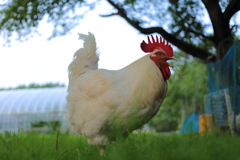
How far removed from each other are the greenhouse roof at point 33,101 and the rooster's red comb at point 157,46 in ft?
57.5

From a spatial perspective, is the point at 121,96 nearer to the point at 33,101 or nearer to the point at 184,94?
the point at 33,101

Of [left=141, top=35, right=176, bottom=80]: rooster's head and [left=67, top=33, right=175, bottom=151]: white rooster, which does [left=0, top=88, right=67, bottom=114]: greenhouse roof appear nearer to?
[left=67, top=33, right=175, bottom=151]: white rooster

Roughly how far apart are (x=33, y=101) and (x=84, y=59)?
1996 cm

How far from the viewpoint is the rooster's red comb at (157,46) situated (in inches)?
133

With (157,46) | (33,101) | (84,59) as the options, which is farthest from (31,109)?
(157,46)

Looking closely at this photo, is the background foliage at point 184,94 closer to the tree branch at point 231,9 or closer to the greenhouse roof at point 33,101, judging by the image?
the greenhouse roof at point 33,101

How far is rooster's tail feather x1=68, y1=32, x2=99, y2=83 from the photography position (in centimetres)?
419

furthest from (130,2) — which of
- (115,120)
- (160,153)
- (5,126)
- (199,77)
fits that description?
(5,126)

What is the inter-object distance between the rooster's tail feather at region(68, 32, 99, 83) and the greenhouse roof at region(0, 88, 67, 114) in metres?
16.5

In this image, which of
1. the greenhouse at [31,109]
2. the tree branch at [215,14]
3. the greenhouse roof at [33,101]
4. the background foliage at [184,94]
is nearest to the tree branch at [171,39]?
the tree branch at [215,14]

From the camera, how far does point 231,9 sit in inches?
278

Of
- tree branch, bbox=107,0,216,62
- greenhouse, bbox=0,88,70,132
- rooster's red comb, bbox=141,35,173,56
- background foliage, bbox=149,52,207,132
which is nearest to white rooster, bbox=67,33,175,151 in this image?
rooster's red comb, bbox=141,35,173,56

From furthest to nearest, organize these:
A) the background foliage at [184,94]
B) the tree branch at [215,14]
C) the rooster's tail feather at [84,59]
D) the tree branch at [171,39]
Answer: the background foliage at [184,94] < the tree branch at [171,39] < the tree branch at [215,14] < the rooster's tail feather at [84,59]

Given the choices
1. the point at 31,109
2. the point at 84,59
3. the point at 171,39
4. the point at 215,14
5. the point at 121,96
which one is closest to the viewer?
the point at 121,96
